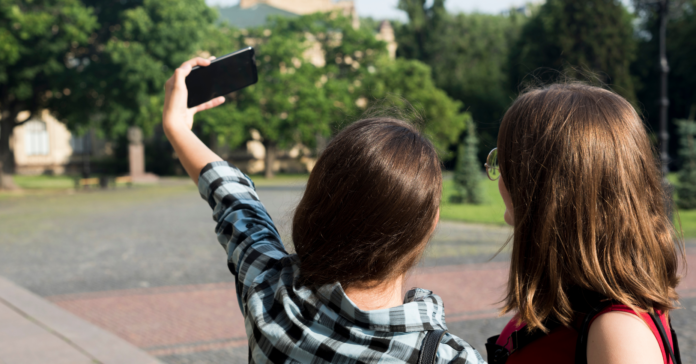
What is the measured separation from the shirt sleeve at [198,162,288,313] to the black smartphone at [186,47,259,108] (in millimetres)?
252

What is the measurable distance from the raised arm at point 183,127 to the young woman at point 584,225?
800mm

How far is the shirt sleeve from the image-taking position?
1.29 metres

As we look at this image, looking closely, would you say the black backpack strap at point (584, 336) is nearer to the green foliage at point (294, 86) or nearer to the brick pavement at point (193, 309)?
the brick pavement at point (193, 309)

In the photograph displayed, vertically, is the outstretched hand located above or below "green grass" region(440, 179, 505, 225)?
above

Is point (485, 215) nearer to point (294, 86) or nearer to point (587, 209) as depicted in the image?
point (587, 209)

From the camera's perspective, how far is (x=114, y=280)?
22.9 ft

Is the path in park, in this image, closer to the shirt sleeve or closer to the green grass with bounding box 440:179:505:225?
the shirt sleeve

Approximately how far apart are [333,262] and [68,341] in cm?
396

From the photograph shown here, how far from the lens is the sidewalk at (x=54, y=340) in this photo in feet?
13.1

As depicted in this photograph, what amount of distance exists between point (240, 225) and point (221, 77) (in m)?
0.48

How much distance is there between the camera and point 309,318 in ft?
3.71

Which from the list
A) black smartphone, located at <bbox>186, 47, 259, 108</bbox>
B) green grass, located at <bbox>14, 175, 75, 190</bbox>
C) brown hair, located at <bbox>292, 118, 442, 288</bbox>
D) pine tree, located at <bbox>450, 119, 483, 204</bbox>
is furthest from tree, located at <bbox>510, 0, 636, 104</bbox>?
brown hair, located at <bbox>292, 118, 442, 288</bbox>

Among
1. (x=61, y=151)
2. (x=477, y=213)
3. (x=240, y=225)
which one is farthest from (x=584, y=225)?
(x=61, y=151)

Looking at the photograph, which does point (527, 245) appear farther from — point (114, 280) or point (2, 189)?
point (2, 189)
